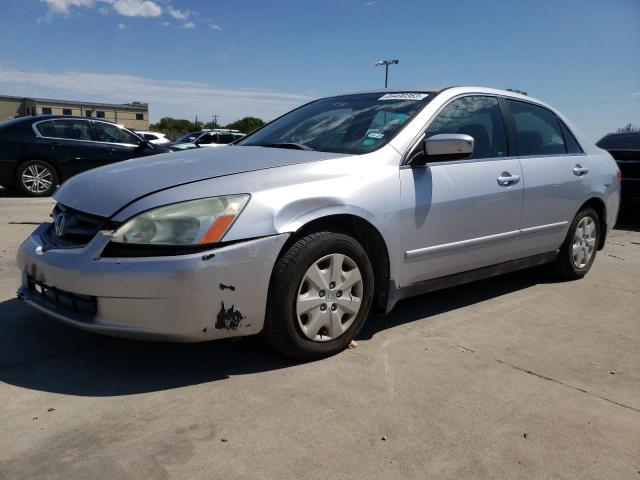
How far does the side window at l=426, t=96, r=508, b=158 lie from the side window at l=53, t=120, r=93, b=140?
26.9 ft

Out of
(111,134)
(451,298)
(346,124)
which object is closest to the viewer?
(346,124)

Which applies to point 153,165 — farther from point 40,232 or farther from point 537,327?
point 537,327

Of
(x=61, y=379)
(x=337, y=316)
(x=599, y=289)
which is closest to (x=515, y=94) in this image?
(x=599, y=289)

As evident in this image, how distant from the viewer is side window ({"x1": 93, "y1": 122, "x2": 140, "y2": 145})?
10414mm

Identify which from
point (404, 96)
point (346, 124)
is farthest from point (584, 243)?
point (346, 124)

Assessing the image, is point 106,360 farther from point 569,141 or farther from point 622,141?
point 622,141

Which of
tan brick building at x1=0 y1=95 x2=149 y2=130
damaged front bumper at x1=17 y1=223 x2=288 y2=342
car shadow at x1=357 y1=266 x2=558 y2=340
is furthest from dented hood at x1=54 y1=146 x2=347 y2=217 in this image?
tan brick building at x1=0 y1=95 x2=149 y2=130

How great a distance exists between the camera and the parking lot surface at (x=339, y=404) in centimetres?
221

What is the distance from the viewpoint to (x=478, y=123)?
4094 mm

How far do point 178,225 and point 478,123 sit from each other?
2420 mm

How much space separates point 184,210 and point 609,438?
216 cm

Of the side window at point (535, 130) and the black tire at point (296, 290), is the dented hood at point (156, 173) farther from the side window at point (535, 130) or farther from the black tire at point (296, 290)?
the side window at point (535, 130)

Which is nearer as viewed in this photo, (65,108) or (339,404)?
(339,404)

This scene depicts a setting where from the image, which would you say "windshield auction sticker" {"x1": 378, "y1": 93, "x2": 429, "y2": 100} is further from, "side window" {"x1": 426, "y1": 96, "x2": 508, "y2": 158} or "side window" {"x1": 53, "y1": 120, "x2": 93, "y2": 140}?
"side window" {"x1": 53, "y1": 120, "x2": 93, "y2": 140}
